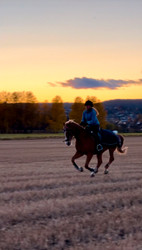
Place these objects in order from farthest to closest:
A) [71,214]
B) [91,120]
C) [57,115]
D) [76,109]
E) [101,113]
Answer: [57,115] < [76,109] < [101,113] < [91,120] < [71,214]

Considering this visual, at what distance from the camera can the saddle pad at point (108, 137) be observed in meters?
14.5

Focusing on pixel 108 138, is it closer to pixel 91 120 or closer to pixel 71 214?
pixel 91 120

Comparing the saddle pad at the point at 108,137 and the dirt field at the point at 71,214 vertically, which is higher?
the saddle pad at the point at 108,137

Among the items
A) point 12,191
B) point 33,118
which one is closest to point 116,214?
point 12,191

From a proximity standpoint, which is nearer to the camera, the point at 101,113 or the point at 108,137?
the point at 108,137

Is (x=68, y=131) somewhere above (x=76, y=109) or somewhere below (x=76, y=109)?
below

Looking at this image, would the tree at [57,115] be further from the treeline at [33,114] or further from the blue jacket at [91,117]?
the blue jacket at [91,117]

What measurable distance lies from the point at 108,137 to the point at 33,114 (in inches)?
3600

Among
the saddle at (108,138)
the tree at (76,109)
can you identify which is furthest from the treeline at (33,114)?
the saddle at (108,138)

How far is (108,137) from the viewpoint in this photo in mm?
14695

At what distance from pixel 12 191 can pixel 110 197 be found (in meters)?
2.73

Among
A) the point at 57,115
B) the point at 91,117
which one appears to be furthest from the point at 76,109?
the point at 91,117

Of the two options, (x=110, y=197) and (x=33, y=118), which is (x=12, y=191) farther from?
(x=33, y=118)

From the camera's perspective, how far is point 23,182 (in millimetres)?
12188
